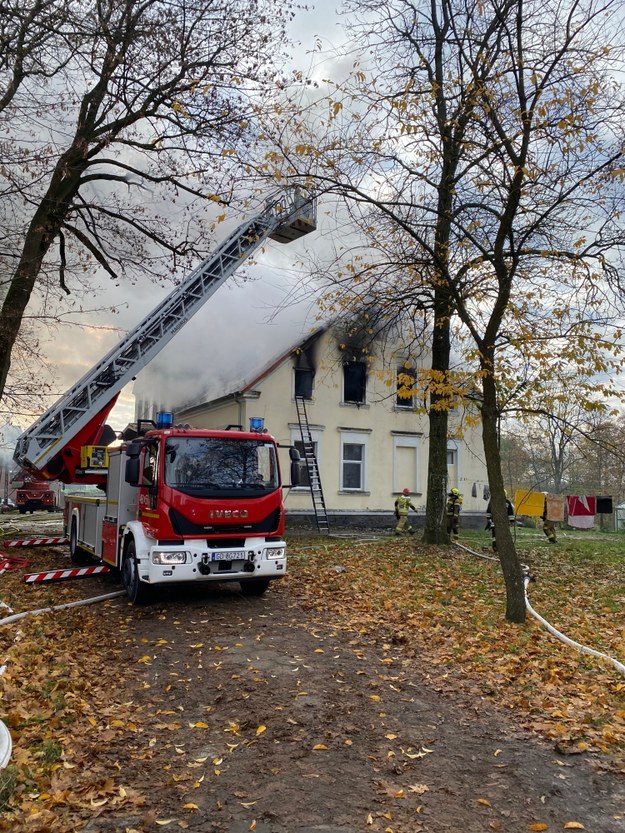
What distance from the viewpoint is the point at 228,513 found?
8445mm

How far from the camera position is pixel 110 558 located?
32.9ft

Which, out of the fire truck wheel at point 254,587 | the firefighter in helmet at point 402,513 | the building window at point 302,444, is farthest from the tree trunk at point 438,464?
the building window at point 302,444

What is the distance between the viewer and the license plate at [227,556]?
27.3 ft

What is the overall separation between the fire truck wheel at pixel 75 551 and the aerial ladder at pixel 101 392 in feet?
4.88

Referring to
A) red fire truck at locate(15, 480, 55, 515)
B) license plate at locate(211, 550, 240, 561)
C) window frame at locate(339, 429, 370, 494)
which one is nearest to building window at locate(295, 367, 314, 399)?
window frame at locate(339, 429, 370, 494)

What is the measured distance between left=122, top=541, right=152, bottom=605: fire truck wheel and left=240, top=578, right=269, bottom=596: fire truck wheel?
1.49 m

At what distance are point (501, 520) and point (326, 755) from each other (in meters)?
4.34

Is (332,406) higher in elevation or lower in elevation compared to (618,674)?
higher

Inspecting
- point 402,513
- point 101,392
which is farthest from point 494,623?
point 402,513

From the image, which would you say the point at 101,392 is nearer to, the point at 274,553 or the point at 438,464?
the point at 274,553

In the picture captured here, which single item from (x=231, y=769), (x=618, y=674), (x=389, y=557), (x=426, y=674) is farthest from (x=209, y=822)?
(x=389, y=557)

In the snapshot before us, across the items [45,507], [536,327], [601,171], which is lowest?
[45,507]

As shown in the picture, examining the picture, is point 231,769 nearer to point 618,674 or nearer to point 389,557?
point 618,674

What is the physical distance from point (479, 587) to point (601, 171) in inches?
249
